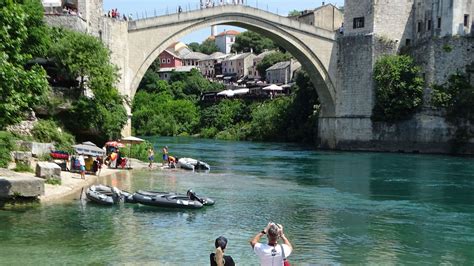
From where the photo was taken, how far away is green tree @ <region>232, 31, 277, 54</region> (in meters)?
102

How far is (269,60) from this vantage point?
85750 millimetres

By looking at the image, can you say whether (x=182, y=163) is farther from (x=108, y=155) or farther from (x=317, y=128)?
(x=317, y=128)

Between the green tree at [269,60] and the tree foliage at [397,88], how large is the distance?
43.7 m

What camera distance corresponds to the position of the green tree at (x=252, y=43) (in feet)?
336

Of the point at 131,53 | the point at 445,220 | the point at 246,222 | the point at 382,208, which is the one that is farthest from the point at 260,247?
the point at 131,53

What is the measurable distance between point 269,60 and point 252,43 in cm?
1949

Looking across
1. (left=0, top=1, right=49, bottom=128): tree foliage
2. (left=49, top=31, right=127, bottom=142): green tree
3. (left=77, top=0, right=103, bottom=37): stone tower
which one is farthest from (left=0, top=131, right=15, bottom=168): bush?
(left=77, top=0, right=103, bottom=37): stone tower

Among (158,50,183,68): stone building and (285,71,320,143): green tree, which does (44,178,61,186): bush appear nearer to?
(285,71,320,143): green tree

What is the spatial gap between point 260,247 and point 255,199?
1248 centimetres

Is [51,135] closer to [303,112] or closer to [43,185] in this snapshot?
[43,185]

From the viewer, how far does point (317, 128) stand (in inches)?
1896

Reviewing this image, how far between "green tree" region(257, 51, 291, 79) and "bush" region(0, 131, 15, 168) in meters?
65.3

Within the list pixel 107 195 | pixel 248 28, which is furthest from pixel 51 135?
pixel 248 28

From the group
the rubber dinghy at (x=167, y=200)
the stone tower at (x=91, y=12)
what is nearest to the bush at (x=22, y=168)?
the rubber dinghy at (x=167, y=200)
